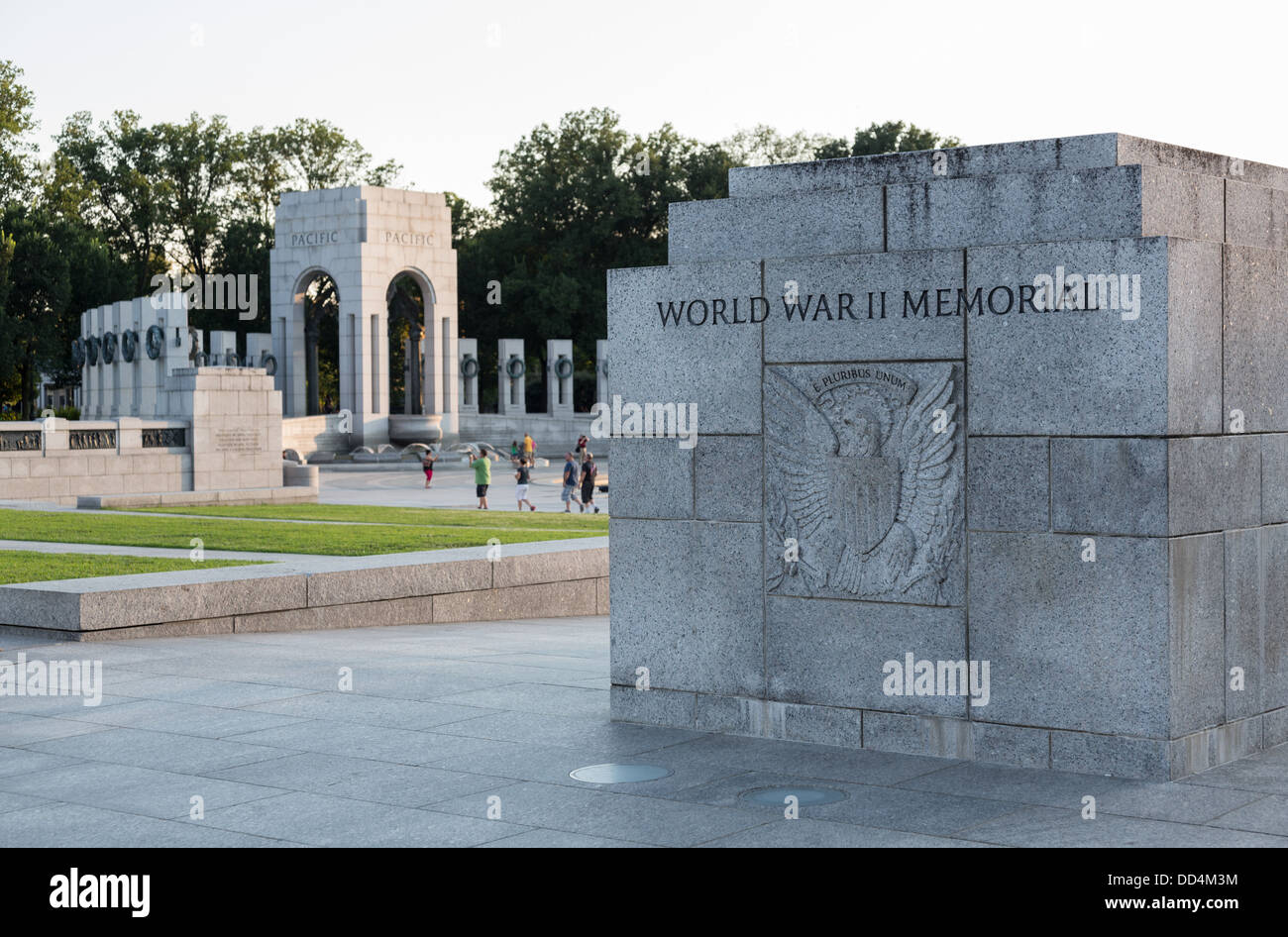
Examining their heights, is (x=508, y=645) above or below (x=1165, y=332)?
below

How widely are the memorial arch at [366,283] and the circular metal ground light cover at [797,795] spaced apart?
186 ft

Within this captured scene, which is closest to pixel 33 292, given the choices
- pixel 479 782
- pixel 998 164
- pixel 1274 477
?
pixel 479 782

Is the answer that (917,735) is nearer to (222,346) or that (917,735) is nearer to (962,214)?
(962,214)

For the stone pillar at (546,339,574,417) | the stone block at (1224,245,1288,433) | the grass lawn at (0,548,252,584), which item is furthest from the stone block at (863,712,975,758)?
the stone pillar at (546,339,574,417)

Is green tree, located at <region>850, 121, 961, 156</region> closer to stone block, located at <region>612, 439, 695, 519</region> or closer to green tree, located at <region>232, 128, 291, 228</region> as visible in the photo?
Answer: green tree, located at <region>232, 128, 291, 228</region>

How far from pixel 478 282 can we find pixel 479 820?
76.4m

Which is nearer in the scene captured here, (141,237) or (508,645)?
(508,645)

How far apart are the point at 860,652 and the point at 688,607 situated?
113 cm

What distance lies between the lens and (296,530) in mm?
20844

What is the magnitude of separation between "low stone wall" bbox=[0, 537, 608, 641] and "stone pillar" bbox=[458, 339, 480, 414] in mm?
52049

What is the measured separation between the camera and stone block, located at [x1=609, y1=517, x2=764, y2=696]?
849 cm

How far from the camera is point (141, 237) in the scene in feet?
278
